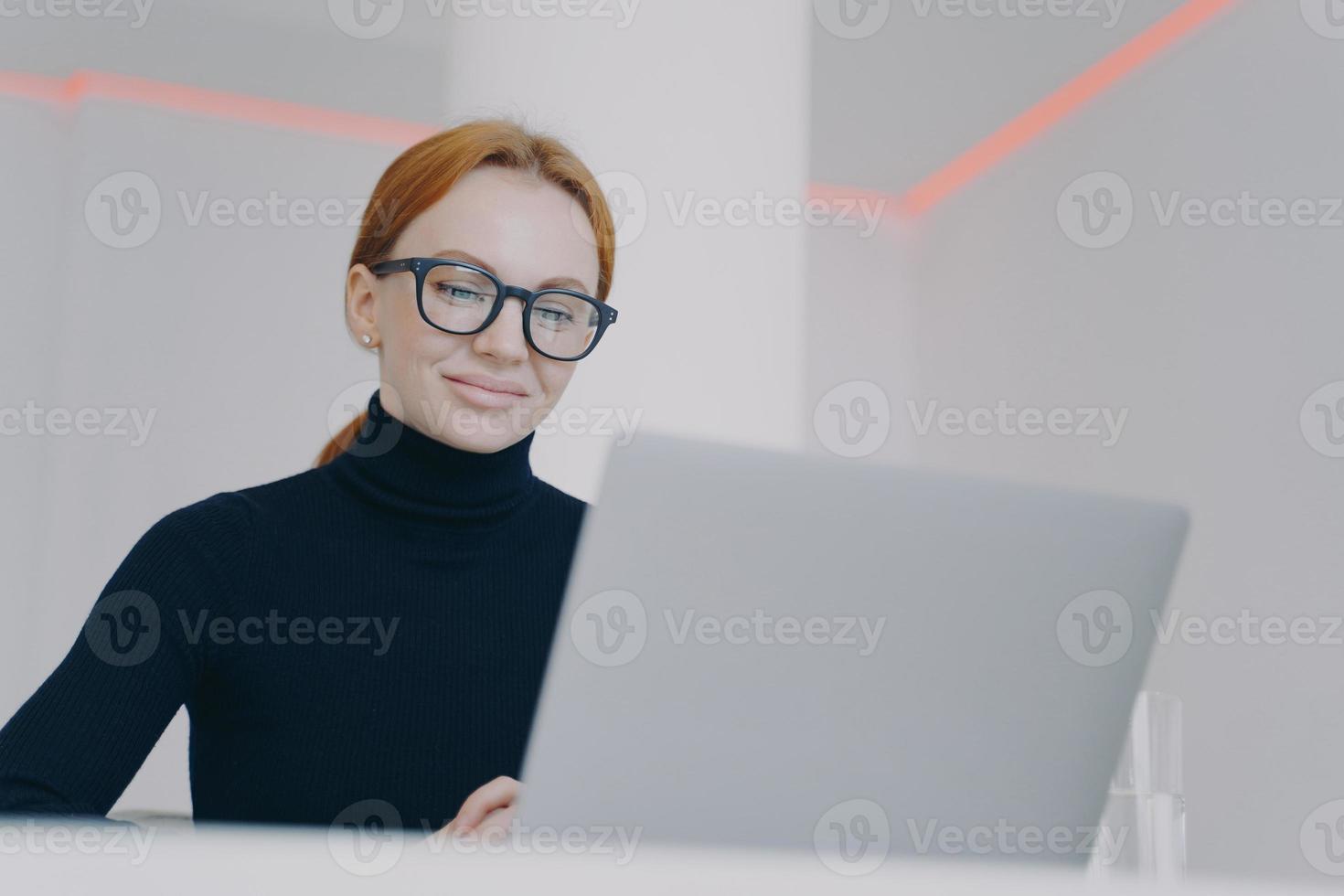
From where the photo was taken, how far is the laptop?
88cm

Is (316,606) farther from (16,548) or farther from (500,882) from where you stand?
(16,548)

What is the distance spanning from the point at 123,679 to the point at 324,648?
251mm

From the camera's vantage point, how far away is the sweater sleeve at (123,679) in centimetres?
137

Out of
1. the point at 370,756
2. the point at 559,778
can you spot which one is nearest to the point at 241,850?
the point at 559,778

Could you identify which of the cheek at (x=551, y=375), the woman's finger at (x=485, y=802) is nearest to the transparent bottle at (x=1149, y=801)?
the woman's finger at (x=485, y=802)

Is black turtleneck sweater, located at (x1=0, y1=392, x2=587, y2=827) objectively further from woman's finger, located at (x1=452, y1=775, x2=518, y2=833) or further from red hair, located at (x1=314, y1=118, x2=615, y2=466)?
woman's finger, located at (x1=452, y1=775, x2=518, y2=833)

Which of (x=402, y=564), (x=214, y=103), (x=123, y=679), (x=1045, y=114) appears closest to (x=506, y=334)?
(x=402, y=564)

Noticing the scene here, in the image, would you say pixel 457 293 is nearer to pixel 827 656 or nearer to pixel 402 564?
pixel 402 564

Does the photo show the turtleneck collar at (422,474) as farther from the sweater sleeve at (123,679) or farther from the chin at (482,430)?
the sweater sleeve at (123,679)

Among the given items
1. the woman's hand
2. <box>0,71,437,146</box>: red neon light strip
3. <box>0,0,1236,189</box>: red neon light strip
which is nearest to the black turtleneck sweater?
the woman's hand

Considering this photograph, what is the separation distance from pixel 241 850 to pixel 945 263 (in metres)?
4.87

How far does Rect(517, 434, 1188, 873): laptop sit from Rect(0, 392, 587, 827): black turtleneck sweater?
0.77 meters

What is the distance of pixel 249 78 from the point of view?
437 centimetres

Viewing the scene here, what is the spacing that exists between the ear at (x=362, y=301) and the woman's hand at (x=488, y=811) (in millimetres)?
795
